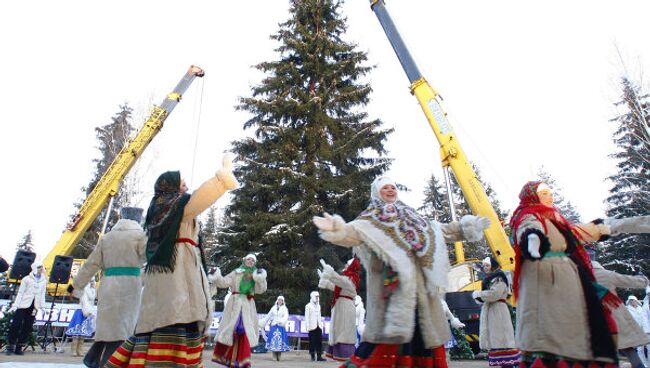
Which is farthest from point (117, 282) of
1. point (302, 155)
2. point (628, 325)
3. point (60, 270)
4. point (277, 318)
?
point (302, 155)

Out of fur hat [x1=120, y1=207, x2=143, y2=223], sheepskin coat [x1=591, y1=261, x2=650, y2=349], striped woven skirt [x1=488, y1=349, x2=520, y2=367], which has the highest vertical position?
fur hat [x1=120, y1=207, x2=143, y2=223]

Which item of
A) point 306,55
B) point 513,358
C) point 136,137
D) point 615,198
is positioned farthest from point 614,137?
point 136,137

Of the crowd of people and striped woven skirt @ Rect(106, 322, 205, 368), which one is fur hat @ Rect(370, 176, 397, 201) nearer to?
the crowd of people

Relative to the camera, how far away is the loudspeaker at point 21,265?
10.6 meters

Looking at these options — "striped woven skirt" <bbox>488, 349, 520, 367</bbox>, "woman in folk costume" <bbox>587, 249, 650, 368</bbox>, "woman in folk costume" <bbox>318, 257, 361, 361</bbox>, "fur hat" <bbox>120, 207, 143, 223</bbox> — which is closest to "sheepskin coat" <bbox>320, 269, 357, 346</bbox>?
"woman in folk costume" <bbox>318, 257, 361, 361</bbox>

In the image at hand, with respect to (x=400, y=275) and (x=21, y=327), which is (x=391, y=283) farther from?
(x=21, y=327)

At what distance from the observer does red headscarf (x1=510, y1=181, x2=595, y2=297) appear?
388 cm

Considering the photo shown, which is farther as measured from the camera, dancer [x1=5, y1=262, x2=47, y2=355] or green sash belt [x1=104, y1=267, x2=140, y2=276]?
dancer [x1=5, y1=262, x2=47, y2=355]

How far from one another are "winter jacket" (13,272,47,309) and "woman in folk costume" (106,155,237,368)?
8.47 m

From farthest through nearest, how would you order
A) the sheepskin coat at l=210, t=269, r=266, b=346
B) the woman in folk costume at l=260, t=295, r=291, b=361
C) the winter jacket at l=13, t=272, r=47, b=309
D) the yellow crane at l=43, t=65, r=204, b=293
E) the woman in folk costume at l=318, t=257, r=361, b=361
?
the yellow crane at l=43, t=65, r=204, b=293 < the woman in folk costume at l=260, t=295, r=291, b=361 < the winter jacket at l=13, t=272, r=47, b=309 < the woman in folk costume at l=318, t=257, r=361, b=361 < the sheepskin coat at l=210, t=269, r=266, b=346

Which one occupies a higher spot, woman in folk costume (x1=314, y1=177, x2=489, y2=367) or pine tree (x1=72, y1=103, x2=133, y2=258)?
pine tree (x1=72, y1=103, x2=133, y2=258)

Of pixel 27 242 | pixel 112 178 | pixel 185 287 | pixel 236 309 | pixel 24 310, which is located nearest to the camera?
pixel 185 287

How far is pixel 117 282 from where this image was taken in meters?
4.48

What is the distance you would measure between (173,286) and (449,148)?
1444 cm
